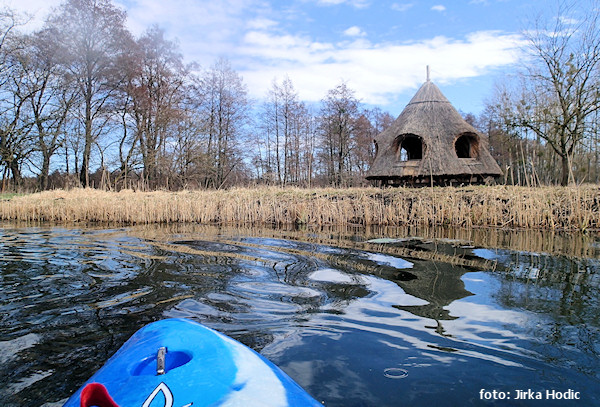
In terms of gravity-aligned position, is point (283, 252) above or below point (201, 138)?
below

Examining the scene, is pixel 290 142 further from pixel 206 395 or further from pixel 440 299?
pixel 206 395

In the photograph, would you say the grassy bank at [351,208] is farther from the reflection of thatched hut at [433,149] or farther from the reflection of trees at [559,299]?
the reflection of thatched hut at [433,149]

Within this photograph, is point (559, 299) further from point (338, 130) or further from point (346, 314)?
point (338, 130)

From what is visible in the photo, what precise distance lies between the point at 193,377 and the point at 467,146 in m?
18.1

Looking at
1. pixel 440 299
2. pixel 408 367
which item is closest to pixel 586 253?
pixel 440 299

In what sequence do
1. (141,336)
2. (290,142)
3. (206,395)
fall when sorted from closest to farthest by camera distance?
(206,395) → (141,336) → (290,142)

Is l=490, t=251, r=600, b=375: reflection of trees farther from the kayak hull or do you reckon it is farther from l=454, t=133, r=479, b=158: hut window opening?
l=454, t=133, r=479, b=158: hut window opening

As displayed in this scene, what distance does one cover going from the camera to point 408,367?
2.44m

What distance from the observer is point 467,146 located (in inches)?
688

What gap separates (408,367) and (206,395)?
4.93 ft

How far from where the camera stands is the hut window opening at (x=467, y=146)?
1691 centimetres

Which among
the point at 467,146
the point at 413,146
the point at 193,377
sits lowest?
the point at 193,377

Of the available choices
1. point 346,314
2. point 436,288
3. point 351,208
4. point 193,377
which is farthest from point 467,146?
point 193,377

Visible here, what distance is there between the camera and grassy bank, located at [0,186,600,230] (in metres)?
9.12
